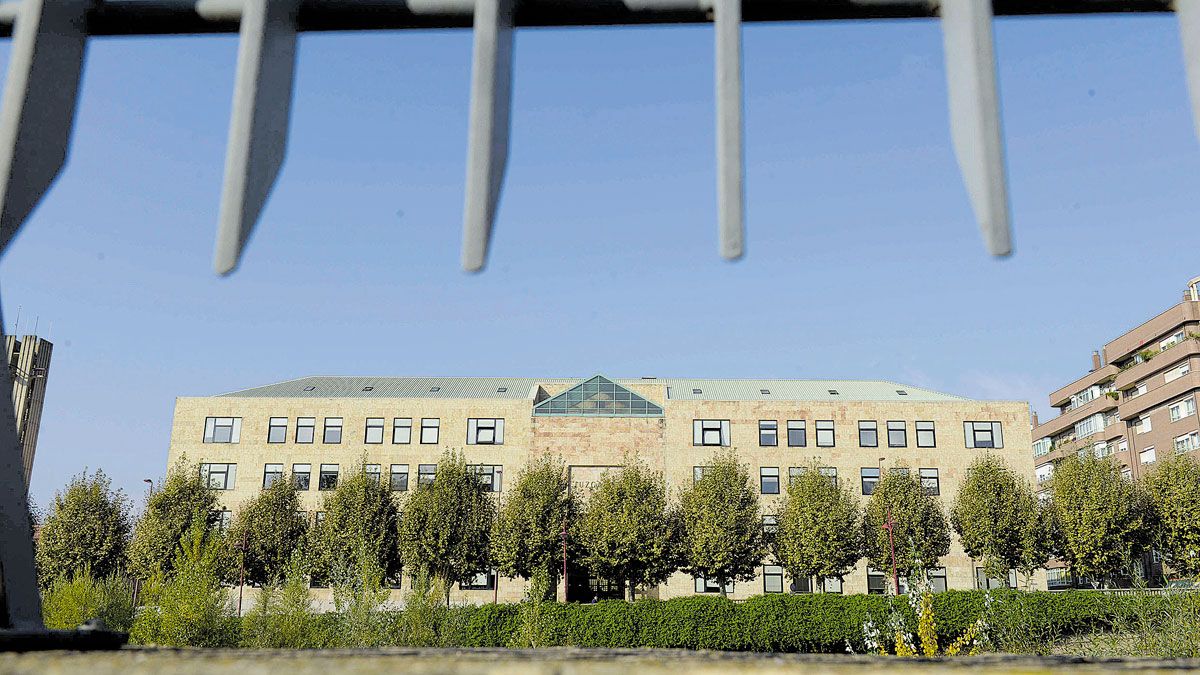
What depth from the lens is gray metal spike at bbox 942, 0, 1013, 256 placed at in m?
1.45

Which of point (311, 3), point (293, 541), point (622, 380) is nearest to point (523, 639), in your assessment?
point (293, 541)

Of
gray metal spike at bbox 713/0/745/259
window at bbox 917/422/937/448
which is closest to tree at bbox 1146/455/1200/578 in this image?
window at bbox 917/422/937/448

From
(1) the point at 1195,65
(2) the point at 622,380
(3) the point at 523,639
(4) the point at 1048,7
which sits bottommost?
(3) the point at 523,639

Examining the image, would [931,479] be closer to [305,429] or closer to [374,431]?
[374,431]

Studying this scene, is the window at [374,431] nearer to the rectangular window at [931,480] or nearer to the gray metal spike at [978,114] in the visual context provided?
the rectangular window at [931,480]

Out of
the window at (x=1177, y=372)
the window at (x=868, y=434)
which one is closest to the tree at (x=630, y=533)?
the window at (x=868, y=434)

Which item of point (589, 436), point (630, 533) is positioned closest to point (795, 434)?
point (589, 436)

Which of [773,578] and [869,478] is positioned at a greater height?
[869,478]

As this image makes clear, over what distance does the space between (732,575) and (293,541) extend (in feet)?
74.3

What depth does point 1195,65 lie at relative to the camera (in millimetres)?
1597

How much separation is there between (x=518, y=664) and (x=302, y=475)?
59521 millimetres

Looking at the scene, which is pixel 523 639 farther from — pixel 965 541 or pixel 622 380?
pixel 622 380

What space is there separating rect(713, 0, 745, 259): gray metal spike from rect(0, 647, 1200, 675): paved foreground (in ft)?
2.17

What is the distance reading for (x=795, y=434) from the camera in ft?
191
